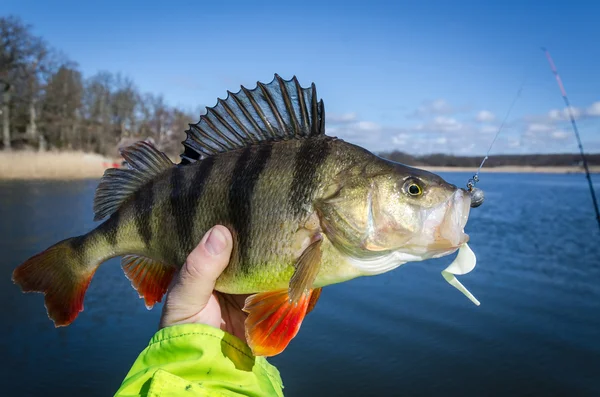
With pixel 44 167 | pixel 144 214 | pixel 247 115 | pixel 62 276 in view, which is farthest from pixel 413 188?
pixel 44 167

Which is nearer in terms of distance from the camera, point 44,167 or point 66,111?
point 44,167

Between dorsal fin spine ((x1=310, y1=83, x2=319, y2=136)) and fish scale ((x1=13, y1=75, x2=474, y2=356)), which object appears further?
dorsal fin spine ((x1=310, y1=83, x2=319, y2=136))

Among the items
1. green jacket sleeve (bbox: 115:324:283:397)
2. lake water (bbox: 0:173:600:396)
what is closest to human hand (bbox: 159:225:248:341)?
green jacket sleeve (bbox: 115:324:283:397)

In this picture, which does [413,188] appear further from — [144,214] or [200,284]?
[144,214]

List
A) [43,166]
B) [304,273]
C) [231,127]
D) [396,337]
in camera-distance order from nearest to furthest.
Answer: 1. [304,273]
2. [231,127]
3. [396,337]
4. [43,166]

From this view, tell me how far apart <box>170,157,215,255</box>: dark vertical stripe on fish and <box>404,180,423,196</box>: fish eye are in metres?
0.85

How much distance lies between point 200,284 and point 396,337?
4.00 meters

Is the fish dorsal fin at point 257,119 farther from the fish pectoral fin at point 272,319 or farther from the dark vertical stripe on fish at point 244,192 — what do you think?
the fish pectoral fin at point 272,319

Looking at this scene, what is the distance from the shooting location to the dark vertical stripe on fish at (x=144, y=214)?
221 centimetres

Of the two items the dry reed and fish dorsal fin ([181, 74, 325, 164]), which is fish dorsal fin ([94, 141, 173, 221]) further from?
the dry reed

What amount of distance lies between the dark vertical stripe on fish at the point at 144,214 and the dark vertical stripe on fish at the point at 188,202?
140 millimetres

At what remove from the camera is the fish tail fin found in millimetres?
2297

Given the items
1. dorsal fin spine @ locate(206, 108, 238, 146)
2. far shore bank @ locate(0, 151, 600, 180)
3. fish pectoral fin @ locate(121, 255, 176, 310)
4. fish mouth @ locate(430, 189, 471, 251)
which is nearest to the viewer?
fish mouth @ locate(430, 189, 471, 251)

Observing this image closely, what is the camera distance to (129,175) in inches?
92.5
